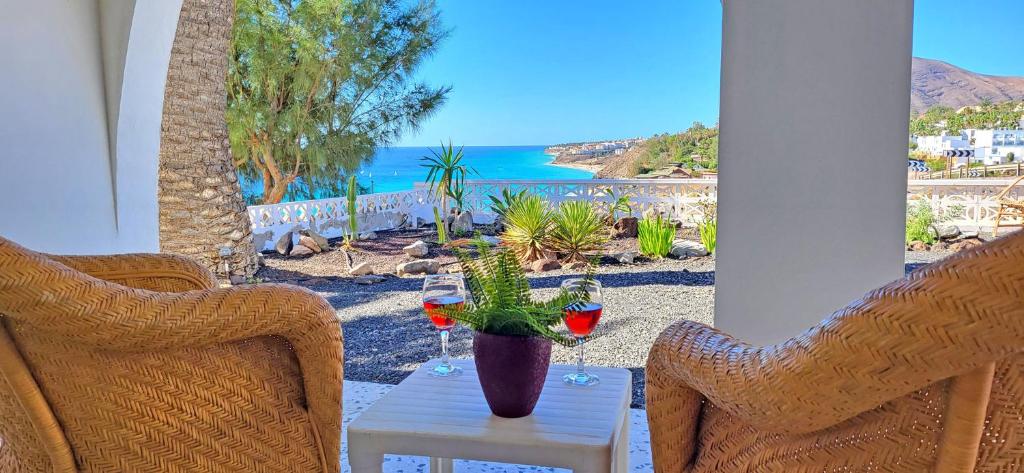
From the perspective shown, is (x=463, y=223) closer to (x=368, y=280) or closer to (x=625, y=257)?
(x=368, y=280)

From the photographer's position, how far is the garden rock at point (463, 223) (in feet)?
27.0

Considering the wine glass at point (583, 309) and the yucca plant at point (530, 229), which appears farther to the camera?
the yucca plant at point (530, 229)

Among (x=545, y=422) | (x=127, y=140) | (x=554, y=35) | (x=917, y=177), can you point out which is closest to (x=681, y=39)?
(x=554, y=35)

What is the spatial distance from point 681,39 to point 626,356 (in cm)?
1523

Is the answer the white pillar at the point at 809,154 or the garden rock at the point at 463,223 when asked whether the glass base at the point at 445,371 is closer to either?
the white pillar at the point at 809,154

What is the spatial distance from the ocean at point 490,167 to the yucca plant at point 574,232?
13.5 meters

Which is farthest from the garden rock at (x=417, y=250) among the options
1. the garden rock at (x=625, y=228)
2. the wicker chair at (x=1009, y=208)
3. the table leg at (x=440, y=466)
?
the table leg at (x=440, y=466)

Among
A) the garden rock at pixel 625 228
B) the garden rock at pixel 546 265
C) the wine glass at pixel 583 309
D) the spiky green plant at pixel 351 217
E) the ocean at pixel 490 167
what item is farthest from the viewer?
the ocean at pixel 490 167

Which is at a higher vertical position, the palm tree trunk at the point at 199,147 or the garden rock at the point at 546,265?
the palm tree trunk at the point at 199,147

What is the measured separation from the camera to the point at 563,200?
27.5 ft

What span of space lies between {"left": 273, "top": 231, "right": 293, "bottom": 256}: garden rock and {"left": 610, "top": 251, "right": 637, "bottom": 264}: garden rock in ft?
11.1

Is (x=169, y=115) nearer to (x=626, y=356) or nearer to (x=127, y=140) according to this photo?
(x=127, y=140)

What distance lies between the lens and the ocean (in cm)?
2275

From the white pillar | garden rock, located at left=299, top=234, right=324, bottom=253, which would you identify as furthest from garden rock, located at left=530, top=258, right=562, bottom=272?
the white pillar
